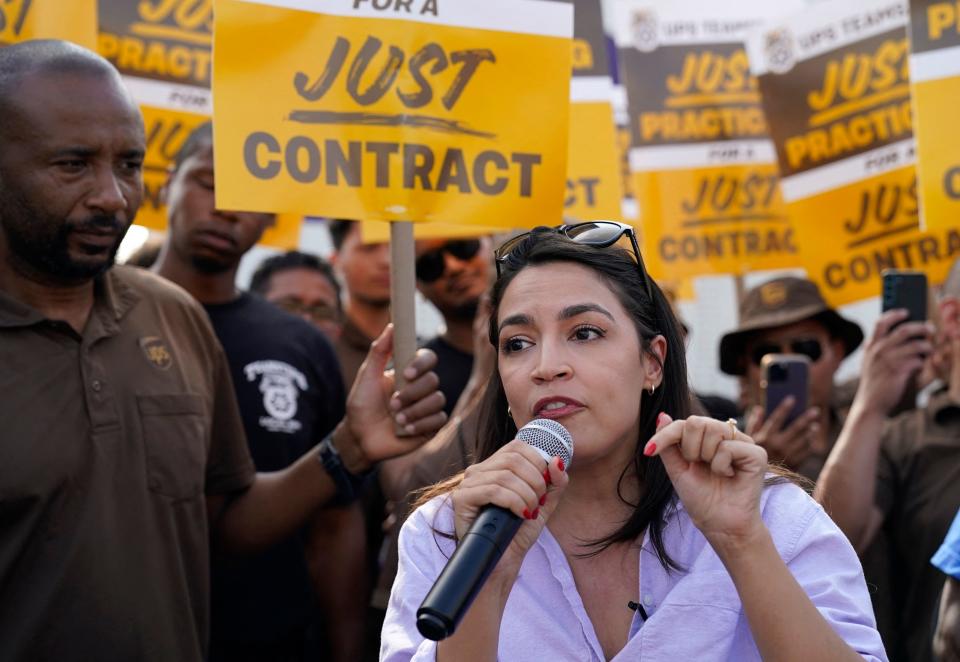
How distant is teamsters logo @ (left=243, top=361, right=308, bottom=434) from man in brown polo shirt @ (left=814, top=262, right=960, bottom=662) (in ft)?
6.01

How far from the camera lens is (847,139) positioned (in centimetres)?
588

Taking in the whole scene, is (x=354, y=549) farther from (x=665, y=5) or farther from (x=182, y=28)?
(x=665, y=5)

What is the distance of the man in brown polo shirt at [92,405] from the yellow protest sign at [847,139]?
→ 9.67 feet

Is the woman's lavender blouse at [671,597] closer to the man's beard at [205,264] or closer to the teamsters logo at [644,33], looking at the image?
the man's beard at [205,264]

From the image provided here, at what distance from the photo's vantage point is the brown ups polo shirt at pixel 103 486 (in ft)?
9.71

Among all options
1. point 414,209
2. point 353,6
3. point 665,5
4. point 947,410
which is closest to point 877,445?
point 947,410

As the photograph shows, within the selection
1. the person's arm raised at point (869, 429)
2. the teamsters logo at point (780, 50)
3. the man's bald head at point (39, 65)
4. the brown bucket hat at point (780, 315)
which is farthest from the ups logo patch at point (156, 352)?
the teamsters logo at point (780, 50)

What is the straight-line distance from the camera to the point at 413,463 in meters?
4.23

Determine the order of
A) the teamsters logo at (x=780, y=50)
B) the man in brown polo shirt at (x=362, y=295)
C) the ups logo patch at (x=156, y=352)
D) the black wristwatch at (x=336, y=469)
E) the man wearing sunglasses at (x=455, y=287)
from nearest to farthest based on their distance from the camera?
1. the ups logo patch at (x=156, y=352)
2. the black wristwatch at (x=336, y=469)
3. the man wearing sunglasses at (x=455, y=287)
4. the teamsters logo at (x=780, y=50)
5. the man in brown polo shirt at (x=362, y=295)

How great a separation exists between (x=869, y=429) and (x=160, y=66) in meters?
3.05

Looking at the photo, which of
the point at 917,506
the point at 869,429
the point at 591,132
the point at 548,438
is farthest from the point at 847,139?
the point at 548,438

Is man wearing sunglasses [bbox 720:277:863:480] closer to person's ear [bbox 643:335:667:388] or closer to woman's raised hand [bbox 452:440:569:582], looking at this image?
person's ear [bbox 643:335:667:388]

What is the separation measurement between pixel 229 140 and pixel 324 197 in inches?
11.9

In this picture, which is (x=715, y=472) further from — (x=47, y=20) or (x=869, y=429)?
(x=47, y=20)
